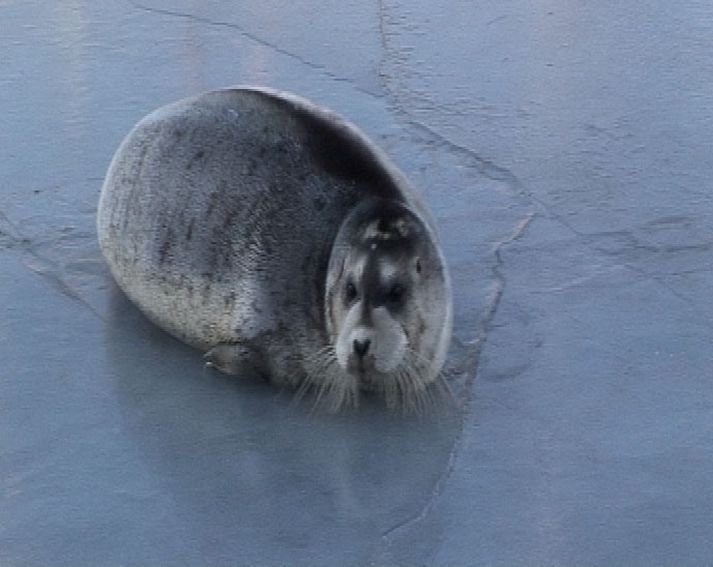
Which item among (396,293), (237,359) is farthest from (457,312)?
(237,359)

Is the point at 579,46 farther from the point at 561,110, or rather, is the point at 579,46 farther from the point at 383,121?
the point at 383,121

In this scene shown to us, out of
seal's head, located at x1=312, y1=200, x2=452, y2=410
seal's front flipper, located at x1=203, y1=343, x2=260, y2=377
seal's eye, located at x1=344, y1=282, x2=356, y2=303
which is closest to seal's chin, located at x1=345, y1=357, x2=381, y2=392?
seal's head, located at x1=312, y1=200, x2=452, y2=410

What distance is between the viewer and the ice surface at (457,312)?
14.9ft

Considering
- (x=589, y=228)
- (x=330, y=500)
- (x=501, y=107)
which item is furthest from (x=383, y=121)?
(x=330, y=500)

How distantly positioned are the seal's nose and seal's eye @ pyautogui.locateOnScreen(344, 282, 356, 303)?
14 cm

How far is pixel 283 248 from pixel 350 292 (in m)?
0.32

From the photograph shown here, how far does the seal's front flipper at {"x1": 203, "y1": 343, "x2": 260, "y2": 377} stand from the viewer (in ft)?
17.1

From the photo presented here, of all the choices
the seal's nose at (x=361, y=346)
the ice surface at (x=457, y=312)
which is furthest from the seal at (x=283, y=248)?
the ice surface at (x=457, y=312)

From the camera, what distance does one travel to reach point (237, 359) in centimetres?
521

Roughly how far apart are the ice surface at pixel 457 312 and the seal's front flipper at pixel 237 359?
45mm

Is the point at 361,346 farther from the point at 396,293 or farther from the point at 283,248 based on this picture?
the point at 283,248

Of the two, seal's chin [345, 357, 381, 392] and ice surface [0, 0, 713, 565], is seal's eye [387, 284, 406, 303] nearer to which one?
seal's chin [345, 357, 381, 392]

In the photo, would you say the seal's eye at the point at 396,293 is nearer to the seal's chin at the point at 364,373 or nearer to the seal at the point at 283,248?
the seal at the point at 283,248

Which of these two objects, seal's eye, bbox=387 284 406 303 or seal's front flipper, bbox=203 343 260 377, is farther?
seal's front flipper, bbox=203 343 260 377
